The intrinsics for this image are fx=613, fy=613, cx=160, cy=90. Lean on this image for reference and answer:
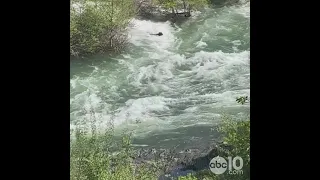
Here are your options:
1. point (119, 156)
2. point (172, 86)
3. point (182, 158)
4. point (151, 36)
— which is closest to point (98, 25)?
point (151, 36)

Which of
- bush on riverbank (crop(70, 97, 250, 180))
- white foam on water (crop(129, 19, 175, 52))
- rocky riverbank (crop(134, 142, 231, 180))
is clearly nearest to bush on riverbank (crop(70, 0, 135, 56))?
white foam on water (crop(129, 19, 175, 52))

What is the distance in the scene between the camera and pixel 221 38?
471cm

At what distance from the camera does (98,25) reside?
477 centimetres

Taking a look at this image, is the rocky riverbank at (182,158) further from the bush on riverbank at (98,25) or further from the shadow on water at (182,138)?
the bush on riverbank at (98,25)

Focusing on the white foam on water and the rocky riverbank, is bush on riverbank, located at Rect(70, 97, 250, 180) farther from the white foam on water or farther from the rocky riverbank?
the white foam on water

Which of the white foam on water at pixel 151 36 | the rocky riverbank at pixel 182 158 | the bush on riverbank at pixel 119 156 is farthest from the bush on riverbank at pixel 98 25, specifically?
the rocky riverbank at pixel 182 158

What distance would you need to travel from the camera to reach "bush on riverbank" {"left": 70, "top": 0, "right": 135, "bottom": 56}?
15.4ft

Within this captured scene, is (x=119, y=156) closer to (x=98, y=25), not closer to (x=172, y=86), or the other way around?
(x=172, y=86)

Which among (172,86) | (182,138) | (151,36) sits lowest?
(182,138)
